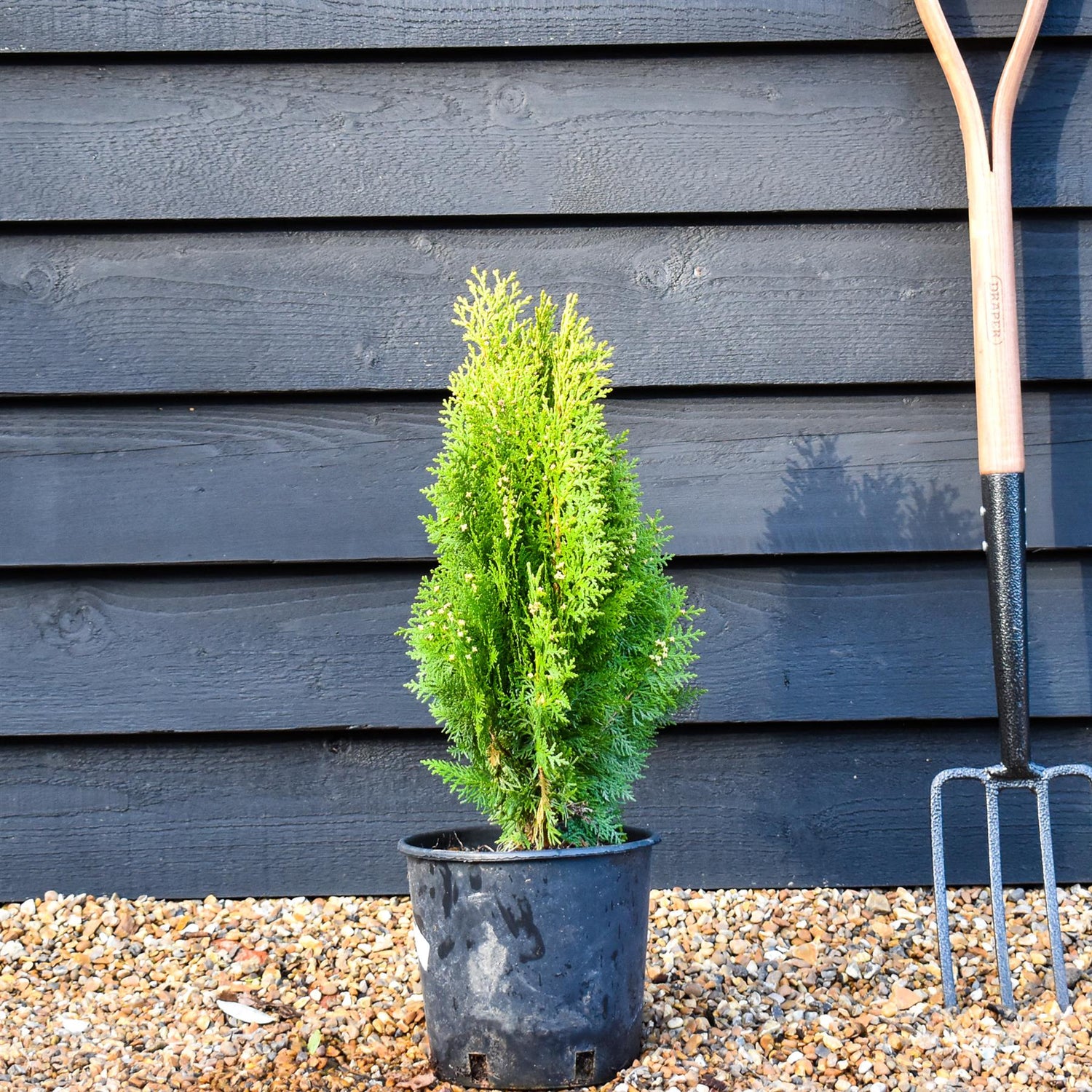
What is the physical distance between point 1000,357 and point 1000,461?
204mm

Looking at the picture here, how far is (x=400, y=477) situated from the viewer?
90.4 inches

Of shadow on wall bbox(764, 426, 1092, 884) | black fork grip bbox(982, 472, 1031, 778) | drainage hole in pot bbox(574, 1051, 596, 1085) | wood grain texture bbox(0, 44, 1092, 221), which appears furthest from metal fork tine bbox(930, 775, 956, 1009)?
wood grain texture bbox(0, 44, 1092, 221)

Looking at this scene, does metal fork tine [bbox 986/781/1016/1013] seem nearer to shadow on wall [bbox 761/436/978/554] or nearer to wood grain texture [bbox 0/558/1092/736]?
wood grain texture [bbox 0/558/1092/736]

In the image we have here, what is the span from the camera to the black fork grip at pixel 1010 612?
6.56 feet

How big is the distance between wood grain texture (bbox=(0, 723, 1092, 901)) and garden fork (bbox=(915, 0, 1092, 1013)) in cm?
29

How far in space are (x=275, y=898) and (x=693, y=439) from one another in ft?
4.45

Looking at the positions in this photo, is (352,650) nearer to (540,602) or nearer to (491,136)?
(540,602)

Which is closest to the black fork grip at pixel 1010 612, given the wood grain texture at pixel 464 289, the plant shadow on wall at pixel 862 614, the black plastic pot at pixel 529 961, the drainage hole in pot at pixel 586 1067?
the plant shadow on wall at pixel 862 614

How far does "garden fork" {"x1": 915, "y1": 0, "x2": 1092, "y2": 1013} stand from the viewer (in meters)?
1.98

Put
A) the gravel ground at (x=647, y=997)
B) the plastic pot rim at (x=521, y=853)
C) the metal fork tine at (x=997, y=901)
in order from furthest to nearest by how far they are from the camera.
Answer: the metal fork tine at (x=997, y=901), the gravel ground at (x=647, y=997), the plastic pot rim at (x=521, y=853)

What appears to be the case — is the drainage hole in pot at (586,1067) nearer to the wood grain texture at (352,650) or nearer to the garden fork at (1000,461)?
the garden fork at (1000,461)

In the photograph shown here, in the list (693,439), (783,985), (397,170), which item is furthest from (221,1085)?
(397,170)

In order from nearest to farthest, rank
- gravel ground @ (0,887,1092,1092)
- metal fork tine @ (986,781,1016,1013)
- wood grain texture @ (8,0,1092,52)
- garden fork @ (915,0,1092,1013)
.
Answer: gravel ground @ (0,887,1092,1092) → metal fork tine @ (986,781,1016,1013) → garden fork @ (915,0,1092,1013) → wood grain texture @ (8,0,1092,52)

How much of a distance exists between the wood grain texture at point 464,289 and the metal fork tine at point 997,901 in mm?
905
